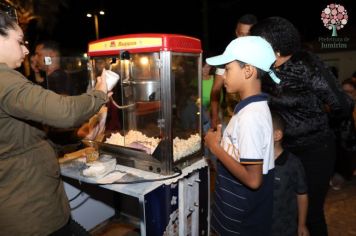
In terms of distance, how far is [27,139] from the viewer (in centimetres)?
149

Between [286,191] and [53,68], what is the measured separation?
114 inches

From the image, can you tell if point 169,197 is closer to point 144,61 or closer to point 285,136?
point 285,136

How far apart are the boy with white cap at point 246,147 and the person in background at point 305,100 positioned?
0.34 metres

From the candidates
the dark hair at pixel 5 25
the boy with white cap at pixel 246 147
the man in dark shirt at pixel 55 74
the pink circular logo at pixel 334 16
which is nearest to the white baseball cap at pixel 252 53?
the boy with white cap at pixel 246 147

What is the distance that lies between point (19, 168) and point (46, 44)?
2.55m

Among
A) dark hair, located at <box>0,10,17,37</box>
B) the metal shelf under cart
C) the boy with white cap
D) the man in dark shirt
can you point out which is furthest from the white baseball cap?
the man in dark shirt

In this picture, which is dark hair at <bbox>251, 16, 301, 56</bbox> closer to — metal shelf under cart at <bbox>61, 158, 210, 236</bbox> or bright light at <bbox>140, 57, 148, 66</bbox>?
bright light at <bbox>140, 57, 148, 66</bbox>

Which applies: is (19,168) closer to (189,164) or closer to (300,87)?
(189,164)

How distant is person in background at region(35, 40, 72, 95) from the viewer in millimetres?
3414

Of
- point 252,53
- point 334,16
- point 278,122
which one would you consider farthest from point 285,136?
point 334,16

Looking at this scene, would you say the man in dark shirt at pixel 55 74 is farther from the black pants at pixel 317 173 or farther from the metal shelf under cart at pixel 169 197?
the black pants at pixel 317 173

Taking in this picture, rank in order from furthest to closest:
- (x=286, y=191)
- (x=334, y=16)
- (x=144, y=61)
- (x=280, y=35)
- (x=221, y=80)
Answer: (x=334, y=16), (x=221, y=80), (x=144, y=61), (x=286, y=191), (x=280, y=35)

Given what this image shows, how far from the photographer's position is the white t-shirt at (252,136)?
1.42 metres

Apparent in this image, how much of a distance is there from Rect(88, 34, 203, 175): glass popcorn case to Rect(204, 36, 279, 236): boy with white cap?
438 millimetres
